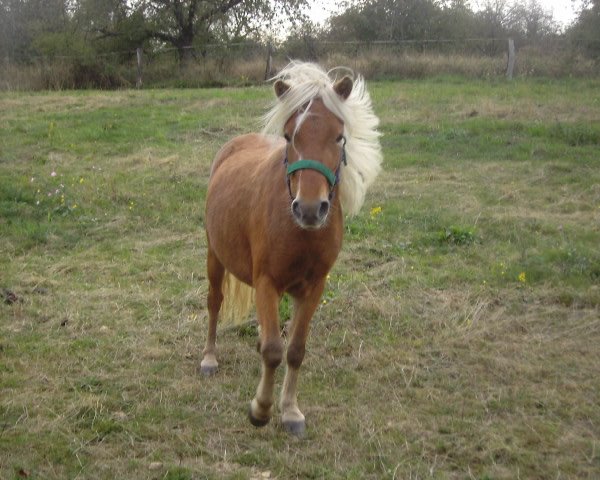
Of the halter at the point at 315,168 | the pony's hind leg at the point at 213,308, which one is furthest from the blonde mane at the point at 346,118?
the pony's hind leg at the point at 213,308

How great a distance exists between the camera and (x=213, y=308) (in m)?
5.07

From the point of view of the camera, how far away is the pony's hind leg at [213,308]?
15.9 feet

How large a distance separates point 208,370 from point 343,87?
213cm

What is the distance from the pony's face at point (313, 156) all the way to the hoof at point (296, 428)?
1.17 metres

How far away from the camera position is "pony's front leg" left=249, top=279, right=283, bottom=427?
380 cm

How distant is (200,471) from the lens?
346 cm

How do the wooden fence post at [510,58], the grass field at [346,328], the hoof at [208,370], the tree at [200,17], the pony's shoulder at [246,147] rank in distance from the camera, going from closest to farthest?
the grass field at [346,328] → the hoof at [208,370] → the pony's shoulder at [246,147] → the wooden fence post at [510,58] → the tree at [200,17]

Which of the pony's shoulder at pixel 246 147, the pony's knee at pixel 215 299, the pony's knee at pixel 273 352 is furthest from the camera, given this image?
the pony's shoulder at pixel 246 147

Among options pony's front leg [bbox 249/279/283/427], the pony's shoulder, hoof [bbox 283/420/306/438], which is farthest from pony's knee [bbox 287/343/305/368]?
the pony's shoulder

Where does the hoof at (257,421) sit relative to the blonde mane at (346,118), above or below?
below

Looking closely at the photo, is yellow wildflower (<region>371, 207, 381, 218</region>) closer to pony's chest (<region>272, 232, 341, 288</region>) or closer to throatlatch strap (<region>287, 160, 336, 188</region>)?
pony's chest (<region>272, 232, 341, 288</region>)

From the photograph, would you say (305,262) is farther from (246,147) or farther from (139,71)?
(139,71)

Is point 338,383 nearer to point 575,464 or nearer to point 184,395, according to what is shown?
point 184,395

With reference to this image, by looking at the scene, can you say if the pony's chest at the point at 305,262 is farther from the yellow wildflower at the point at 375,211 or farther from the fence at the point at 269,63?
the fence at the point at 269,63
